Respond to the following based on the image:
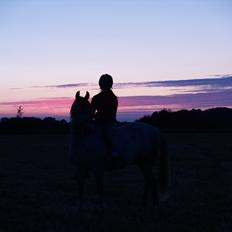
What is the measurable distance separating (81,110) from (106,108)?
20.8 inches

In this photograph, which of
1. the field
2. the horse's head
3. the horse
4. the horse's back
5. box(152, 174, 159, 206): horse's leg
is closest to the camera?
the field

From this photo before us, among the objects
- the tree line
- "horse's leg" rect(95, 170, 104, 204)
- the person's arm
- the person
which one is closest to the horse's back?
the person

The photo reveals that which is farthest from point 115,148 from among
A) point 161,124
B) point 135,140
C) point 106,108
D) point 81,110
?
point 161,124

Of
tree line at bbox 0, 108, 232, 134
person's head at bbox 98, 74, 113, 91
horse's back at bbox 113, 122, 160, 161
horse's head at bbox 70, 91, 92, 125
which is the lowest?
tree line at bbox 0, 108, 232, 134

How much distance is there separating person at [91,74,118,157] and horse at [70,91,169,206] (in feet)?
0.33

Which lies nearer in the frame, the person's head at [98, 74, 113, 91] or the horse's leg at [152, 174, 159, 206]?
the person's head at [98, 74, 113, 91]

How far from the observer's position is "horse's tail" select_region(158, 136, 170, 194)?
11552 mm

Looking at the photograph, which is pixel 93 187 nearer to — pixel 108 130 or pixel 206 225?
pixel 108 130

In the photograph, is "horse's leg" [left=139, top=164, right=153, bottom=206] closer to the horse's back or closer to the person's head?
the horse's back

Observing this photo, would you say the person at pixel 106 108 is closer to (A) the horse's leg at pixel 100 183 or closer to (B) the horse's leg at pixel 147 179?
(A) the horse's leg at pixel 100 183

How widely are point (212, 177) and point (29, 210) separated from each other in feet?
27.4

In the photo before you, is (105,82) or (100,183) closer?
(105,82)

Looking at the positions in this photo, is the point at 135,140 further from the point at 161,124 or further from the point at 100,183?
the point at 161,124

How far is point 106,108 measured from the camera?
10438 millimetres
